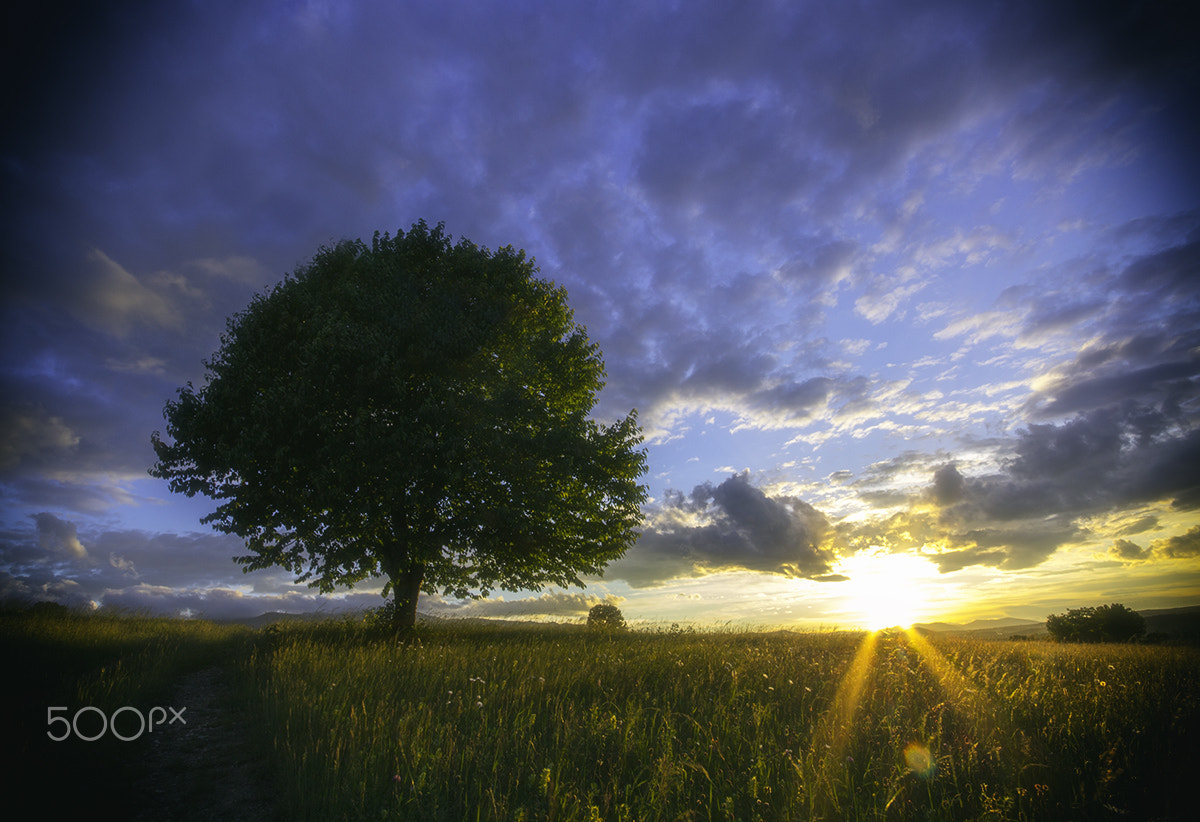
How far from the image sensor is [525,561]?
17297 millimetres

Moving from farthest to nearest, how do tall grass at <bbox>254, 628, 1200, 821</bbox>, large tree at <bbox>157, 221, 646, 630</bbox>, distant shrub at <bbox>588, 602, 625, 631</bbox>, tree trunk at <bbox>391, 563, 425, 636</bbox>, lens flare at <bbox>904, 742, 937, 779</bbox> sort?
distant shrub at <bbox>588, 602, 625, 631</bbox> → tree trunk at <bbox>391, 563, 425, 636</bbox> → large tree at <bbox>157, 221, 646, 630</bbox> → lens flare at <bbox>904, 742, 937, 779</bbox> → tall grass at <bbox>254, 628, 1200, 821</bbox>

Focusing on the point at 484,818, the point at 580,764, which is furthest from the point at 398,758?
the point at 580,764

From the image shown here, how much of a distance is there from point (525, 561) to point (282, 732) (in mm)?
11910

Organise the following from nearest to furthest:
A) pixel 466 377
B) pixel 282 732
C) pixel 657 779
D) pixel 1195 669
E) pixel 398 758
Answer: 1. pixel 657 779
2. pixel 398 758
3. pixel 282 732
4. pixel 1195 669
5. pixel 466 377

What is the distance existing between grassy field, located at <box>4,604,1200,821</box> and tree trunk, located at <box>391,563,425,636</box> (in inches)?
283

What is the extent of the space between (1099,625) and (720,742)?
32246mm

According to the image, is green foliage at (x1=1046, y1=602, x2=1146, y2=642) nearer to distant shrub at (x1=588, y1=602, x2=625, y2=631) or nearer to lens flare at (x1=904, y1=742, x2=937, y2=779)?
distant shrub at (x1=588, y1=602, x2=625, y2=631)

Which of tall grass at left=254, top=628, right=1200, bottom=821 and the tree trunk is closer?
tall grass at left=254, top=628, right=1200, bottom=821

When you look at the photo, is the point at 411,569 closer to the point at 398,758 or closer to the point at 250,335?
the point at 250,335

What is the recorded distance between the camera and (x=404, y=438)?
1370 centimetres

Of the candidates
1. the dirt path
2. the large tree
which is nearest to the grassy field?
the dirt path

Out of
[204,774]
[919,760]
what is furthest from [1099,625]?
[204,774]

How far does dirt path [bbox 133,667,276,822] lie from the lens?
4508mm

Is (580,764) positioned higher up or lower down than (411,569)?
lower down
